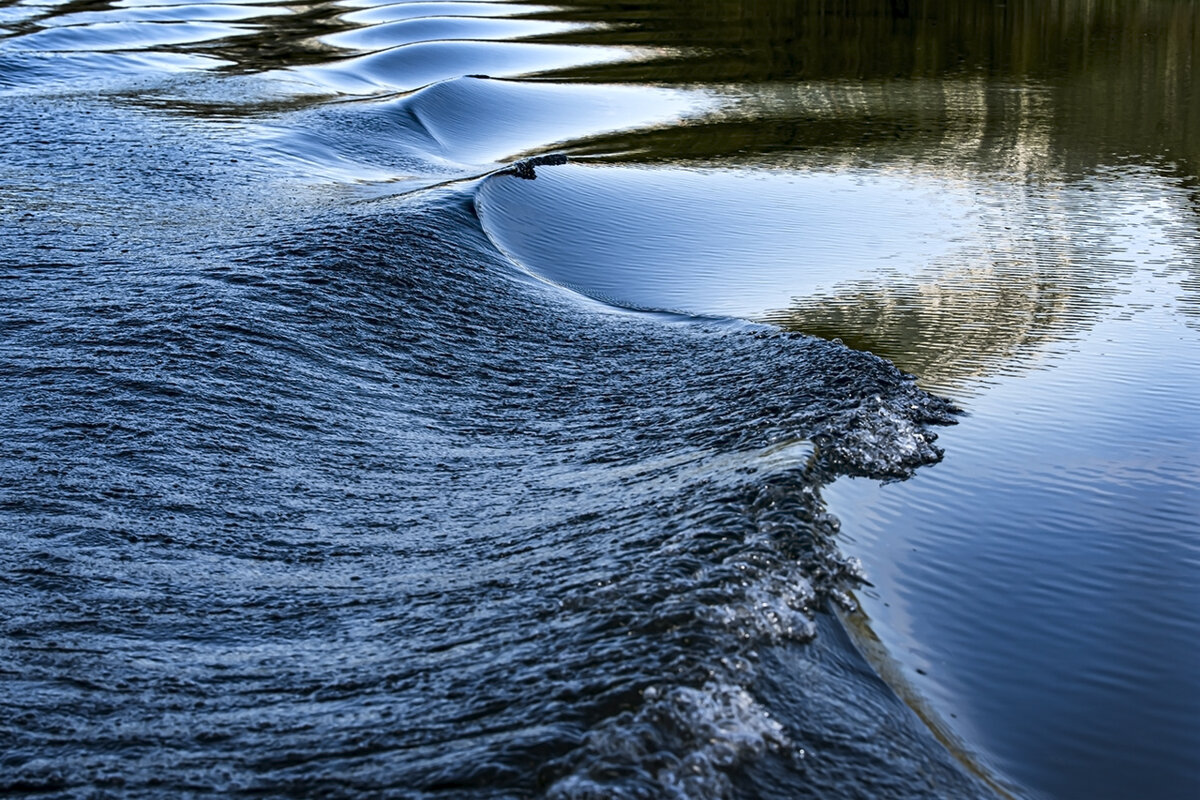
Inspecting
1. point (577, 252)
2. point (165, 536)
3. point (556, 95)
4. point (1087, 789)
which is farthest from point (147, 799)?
point (556, 95)

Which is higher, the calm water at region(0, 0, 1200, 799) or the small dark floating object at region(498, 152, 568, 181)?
the small dark floating object at region(498, 152, 568, 181)

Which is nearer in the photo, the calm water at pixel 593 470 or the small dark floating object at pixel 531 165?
the calm water at pixel 593 470

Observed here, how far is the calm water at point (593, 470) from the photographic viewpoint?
239cm

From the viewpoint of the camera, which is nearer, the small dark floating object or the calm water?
the calm water

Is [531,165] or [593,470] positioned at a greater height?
[531,165]

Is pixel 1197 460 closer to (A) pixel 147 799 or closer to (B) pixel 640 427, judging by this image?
(B) pixel 640 427

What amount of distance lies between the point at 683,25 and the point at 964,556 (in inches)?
622

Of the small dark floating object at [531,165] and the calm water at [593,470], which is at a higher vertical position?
the small dark floating object at [531,165]

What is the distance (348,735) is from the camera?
7.59 feet

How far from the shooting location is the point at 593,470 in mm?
3738

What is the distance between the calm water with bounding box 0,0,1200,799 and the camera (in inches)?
94.0

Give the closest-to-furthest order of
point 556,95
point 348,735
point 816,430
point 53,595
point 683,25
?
point 348,735
point 53,595
point 816,430
point 556,95
point 683,25

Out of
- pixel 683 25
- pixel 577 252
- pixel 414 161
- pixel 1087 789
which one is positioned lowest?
pixel 1087 789

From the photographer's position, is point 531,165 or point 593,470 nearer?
point 593,470
